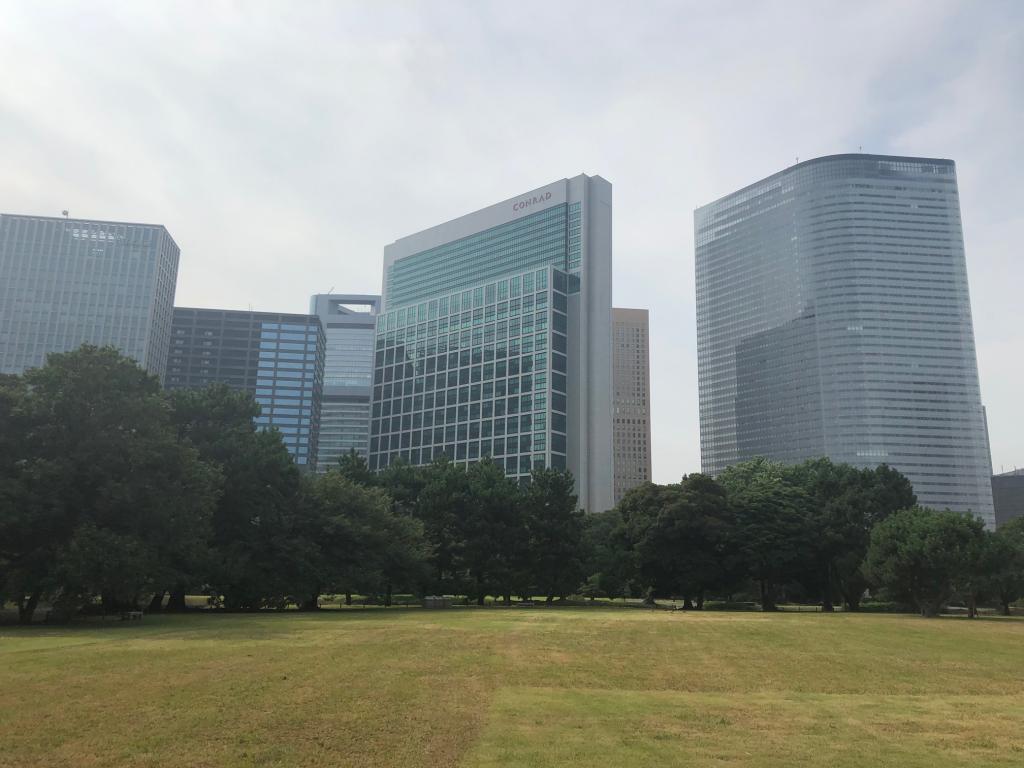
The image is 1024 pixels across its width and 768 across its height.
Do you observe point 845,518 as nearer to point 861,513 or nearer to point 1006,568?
point 861,513

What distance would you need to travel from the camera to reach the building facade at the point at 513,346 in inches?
5689

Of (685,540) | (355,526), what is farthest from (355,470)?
(685,540)

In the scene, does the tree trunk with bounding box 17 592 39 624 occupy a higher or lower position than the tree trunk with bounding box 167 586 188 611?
higher

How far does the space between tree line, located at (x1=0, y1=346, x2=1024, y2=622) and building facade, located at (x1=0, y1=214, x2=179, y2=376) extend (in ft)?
466

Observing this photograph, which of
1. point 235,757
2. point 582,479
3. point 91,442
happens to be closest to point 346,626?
point 91,442

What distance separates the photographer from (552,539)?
7181 cm

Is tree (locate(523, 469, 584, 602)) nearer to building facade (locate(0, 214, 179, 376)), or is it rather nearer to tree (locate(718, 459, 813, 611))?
tree (locate(718, 459, 813, 611))

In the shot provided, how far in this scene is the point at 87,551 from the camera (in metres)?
33.8

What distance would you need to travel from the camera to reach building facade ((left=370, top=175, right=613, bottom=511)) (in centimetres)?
14450

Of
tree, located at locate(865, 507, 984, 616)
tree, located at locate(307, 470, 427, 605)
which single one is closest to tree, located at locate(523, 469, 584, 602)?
tree, located at locate(307, 470, 427, 605)

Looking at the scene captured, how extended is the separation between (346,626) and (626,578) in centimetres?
4080

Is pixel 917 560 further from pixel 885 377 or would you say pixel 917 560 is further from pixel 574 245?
pixel 885 377

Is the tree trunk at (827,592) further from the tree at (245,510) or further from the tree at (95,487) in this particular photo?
the tree at (95,487)

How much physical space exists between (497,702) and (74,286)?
674 feet
